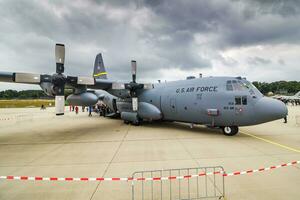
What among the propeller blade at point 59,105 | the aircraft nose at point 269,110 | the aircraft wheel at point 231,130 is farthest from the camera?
the propeller blade at point 59,105

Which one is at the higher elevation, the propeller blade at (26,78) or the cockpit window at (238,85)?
the propeller blade at (26,78)

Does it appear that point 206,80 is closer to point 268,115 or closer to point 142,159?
point 268,115

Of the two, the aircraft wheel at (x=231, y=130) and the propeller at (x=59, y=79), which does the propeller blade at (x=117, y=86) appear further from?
the aircraft wheel at (x=231, y=130)

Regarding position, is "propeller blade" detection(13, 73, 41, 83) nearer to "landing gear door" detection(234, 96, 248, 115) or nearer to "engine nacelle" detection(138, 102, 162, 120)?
"engine nacelle" detection(138, 102, 162, 120)

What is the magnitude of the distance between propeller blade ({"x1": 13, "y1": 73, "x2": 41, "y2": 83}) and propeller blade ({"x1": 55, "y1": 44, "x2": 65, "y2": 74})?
117 centimetres

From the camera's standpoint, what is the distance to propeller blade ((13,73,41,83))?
10211mm

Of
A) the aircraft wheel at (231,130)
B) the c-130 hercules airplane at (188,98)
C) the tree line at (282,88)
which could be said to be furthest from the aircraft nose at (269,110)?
the tree line at (282,88)

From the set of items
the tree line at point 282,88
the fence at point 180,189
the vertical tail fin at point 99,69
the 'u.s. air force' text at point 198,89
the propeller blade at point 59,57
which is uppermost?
the tree line at point 282,88

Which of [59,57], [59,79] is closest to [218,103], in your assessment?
[59,79]

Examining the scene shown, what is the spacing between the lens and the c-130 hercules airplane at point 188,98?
395 inches

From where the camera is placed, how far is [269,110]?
9555 mm

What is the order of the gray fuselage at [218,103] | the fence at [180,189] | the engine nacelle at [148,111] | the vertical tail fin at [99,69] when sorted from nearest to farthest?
the fence at [180,189]
the gray fuselage at [218,103]
the engine nacelle at [148,111]
the vertical tail fin at [99,69]

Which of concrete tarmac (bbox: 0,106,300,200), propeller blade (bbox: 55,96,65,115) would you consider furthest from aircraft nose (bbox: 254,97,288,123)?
propeller blade (bbox: 55,96,65,115)

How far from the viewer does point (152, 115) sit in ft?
48.3
